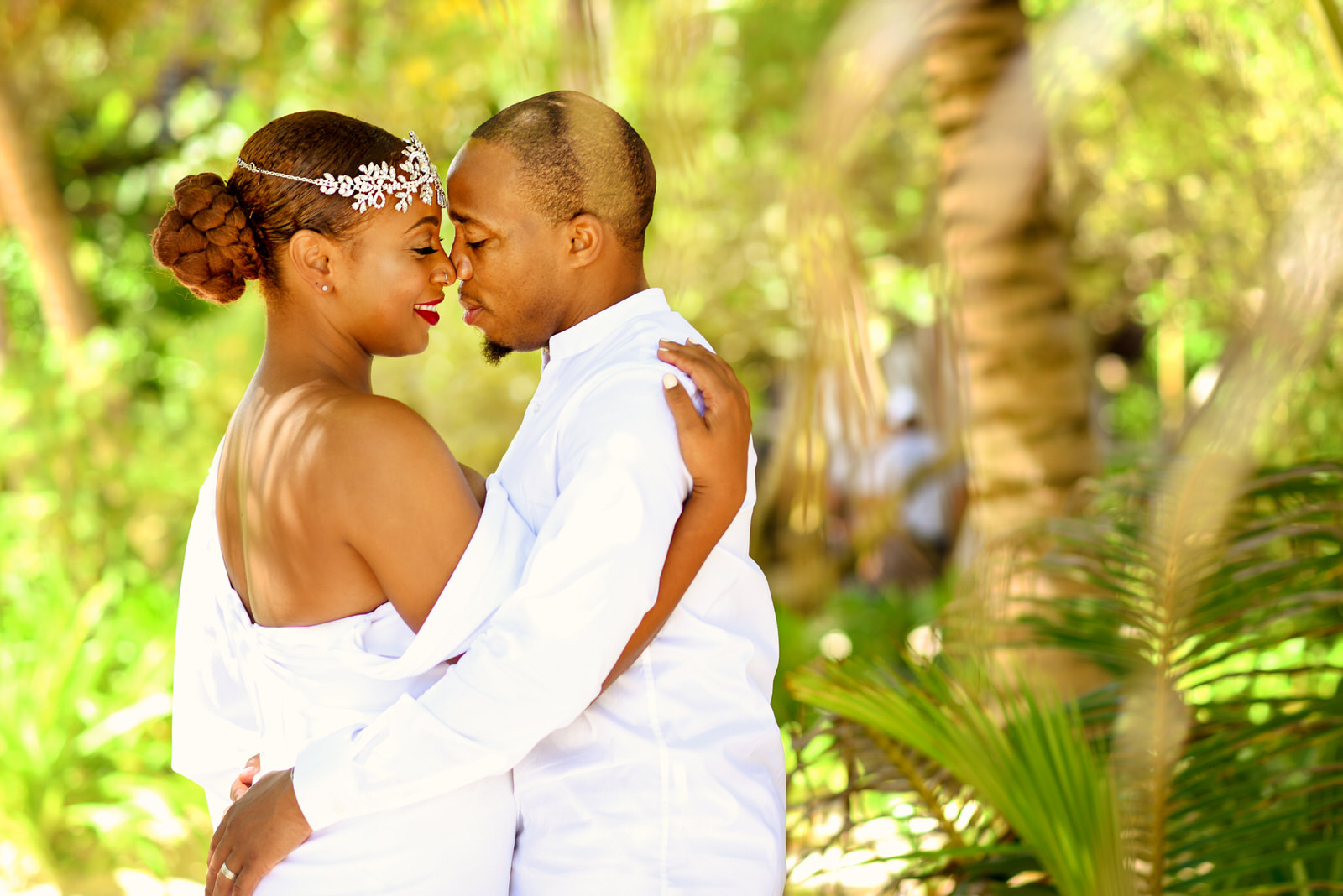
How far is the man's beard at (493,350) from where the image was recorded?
86.8 inches

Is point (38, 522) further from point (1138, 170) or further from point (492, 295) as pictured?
point (1138, 170)

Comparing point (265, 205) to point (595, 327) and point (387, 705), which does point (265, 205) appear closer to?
point (595, 327)

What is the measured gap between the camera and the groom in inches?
66.5

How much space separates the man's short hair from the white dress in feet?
1.67

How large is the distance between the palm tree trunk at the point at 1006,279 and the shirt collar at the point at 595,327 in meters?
2.02

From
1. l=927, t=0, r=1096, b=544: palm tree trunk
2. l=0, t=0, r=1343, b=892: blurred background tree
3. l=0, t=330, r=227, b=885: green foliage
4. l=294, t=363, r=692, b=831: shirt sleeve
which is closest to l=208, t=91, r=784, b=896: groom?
l=294, t=363, r=692, b=831: shirt sleeve

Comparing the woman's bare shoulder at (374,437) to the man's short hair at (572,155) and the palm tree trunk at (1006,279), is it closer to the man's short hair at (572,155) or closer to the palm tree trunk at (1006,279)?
the man's short hair at (572,155)

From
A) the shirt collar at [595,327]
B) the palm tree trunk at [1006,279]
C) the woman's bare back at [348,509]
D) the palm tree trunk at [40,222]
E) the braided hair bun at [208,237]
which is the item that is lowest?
the woman's bare back at [348,509]

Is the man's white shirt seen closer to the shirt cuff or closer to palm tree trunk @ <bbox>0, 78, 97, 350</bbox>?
the shirt cuff

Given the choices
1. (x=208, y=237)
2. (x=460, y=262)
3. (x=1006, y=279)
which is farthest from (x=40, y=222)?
(x=460, y=262)

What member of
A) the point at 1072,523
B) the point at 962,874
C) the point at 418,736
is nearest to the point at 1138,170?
the point at 1072,523

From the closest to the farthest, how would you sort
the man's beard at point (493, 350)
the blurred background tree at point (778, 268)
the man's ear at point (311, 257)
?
the man's ear at point (311, 257) → the man's beard at point (493, 350) → the blurred background tree at point (778, 268)

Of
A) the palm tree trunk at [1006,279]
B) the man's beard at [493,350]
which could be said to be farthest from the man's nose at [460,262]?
the palm tree trunk at [1006,279]

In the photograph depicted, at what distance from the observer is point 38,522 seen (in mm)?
6871
